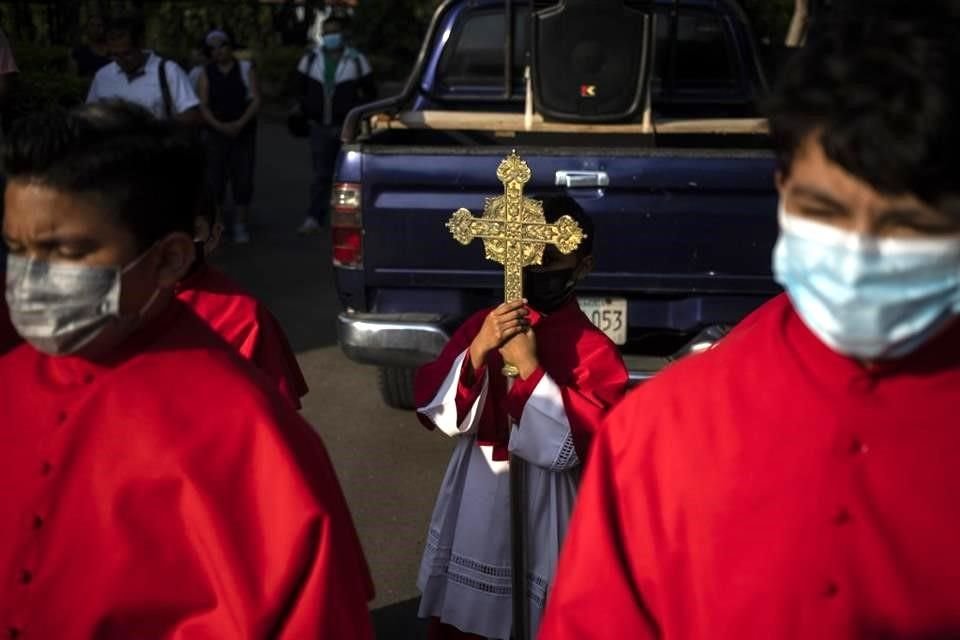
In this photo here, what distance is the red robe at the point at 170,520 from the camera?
96.4 inches

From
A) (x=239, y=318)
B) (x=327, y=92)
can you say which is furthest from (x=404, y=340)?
(x=327, y=92)

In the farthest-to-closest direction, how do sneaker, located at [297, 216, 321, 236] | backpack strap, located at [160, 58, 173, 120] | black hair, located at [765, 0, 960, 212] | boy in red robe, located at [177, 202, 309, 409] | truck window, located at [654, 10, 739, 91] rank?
1. sneaker, located at [297, 216, 321, 236]
2. backpack strap, located at [160, 58, 173, 120]
3. truck window, located at [654, 10, 739, 91]
4. boy in red robe, located at [177, 202, 309, 409]
5. black hair, located at [765, 0, 960, 212]

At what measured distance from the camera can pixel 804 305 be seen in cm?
215

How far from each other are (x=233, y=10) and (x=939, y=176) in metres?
24.3

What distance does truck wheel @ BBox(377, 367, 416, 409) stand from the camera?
7.41 metres

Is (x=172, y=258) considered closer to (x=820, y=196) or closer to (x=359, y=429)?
(x=820, y=196)

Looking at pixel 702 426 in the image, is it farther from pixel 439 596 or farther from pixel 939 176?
pixel 439 596

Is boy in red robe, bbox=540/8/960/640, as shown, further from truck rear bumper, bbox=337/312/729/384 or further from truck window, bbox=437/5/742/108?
truck window, bbox=437/5/742/108

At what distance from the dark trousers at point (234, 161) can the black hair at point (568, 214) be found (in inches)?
323

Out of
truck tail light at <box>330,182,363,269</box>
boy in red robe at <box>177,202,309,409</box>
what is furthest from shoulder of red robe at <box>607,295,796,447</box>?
truck tail light at <box>330,182,363,269</box>

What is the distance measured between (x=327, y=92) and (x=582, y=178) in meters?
6.62

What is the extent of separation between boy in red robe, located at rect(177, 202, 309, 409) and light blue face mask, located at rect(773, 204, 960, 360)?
2256 millimetres

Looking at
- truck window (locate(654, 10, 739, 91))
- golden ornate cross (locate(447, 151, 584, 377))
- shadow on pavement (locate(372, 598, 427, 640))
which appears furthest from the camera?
truck window (locate(654, 10, 739, 91))

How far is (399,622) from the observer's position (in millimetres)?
5230
